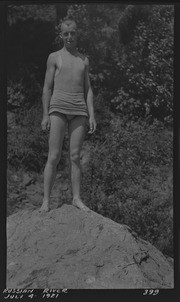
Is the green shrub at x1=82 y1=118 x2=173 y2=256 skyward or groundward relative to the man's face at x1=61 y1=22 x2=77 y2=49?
groundward

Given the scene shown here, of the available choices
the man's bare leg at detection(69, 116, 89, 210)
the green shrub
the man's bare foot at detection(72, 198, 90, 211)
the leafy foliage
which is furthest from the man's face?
the man's bare foot at detection(72, 198, 90, 211)

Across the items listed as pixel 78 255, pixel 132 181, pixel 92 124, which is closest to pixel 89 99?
pixel 92 124

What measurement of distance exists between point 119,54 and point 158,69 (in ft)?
1.83

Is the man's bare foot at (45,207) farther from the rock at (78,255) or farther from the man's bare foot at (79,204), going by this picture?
the man's bare foot at (79,204)

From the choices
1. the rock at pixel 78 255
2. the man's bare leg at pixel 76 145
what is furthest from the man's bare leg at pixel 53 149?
the rock at pixel 78 255

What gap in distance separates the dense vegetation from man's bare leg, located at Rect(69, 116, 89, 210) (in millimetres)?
357

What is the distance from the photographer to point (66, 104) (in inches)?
304

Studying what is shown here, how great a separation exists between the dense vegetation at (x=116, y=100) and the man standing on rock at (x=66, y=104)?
339mm

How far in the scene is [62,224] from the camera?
7676 mm

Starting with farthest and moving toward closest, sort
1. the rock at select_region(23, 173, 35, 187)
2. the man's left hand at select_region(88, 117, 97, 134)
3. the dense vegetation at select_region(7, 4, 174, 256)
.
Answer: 1. the rock at select_region(23, 173, 35, 187)
2. the dense vegetation at select_region(7, 4, 174, 256)
3. the man's left hand at select_region(88, 117, 97, 134)

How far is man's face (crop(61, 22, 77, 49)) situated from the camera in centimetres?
774

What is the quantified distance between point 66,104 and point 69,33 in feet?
2.90

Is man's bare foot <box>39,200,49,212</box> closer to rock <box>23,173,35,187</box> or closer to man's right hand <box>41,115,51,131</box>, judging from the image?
rock <box>23,173,35,187</box>

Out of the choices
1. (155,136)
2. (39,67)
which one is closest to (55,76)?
(39,67)
